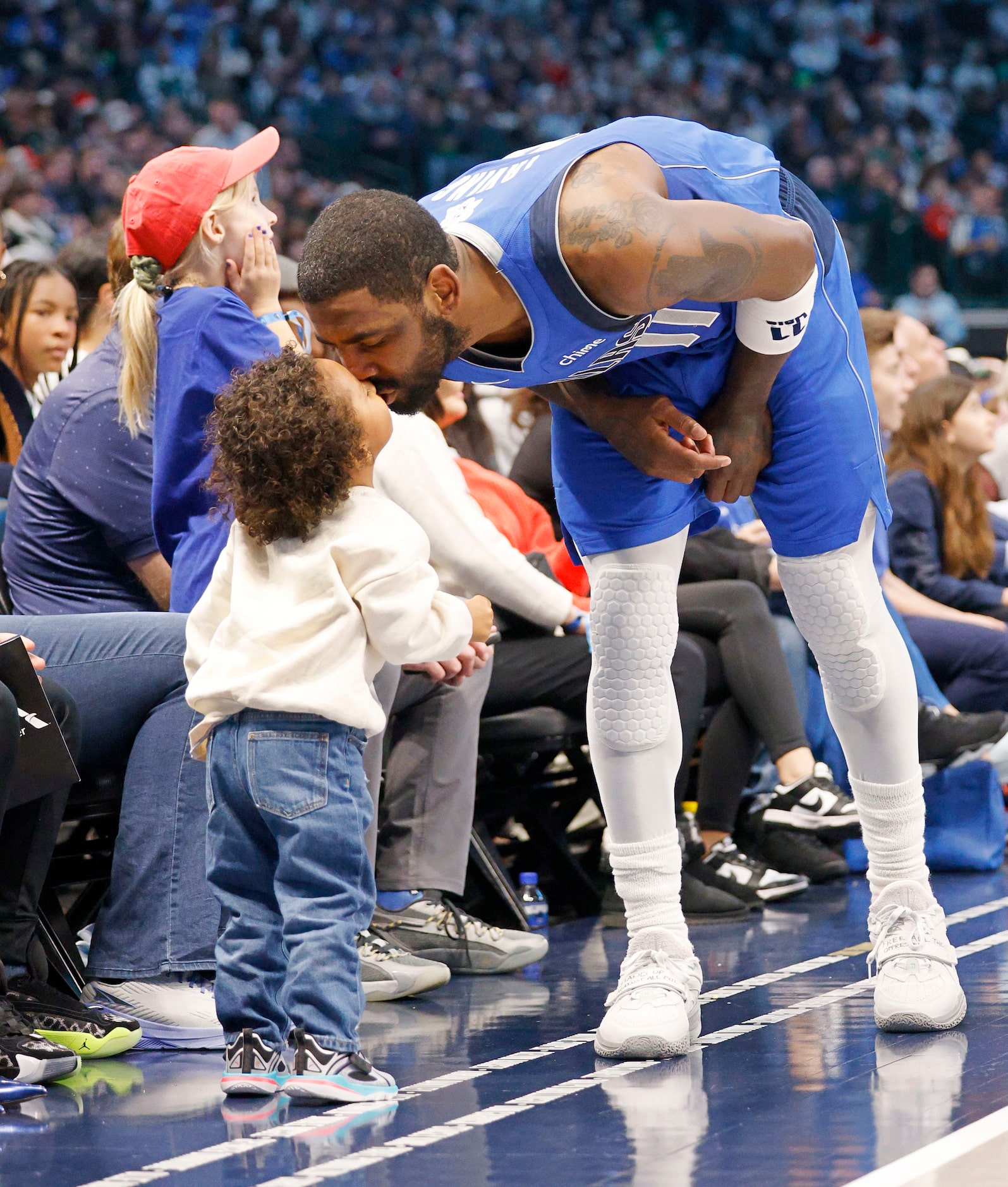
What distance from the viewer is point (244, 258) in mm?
2834

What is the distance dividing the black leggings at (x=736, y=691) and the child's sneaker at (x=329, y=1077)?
1.90 meters

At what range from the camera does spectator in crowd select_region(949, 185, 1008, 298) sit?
11.8 metres

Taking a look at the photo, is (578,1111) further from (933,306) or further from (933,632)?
(933,306)

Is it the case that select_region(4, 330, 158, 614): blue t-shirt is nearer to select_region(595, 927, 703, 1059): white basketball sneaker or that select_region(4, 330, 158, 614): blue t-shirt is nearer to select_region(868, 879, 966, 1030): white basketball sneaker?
select_region(595, 927, 703, 1059): white basketball sneaker

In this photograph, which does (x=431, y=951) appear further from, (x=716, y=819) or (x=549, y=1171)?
(x=549, y=1171)

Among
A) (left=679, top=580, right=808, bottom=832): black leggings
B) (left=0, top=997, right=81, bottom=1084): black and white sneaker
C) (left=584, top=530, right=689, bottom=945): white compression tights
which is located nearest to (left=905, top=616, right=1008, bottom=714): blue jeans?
(left=679, top=580, right=808, bottom=832): black leggings

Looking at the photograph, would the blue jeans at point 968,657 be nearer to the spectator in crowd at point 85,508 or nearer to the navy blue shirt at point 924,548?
the navy blue shirt at point 924,548

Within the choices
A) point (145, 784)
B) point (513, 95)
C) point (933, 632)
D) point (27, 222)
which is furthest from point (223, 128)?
point (145, 784)

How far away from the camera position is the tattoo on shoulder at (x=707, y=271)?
2.01 m

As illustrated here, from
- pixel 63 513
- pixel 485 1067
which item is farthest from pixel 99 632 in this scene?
pixel 485 1067

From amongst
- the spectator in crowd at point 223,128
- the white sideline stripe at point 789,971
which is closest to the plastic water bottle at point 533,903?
the white sideline stripe at point 789,971

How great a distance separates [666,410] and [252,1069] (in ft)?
3.51

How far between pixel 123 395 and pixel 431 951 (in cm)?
120

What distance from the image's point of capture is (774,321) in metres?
2.27
